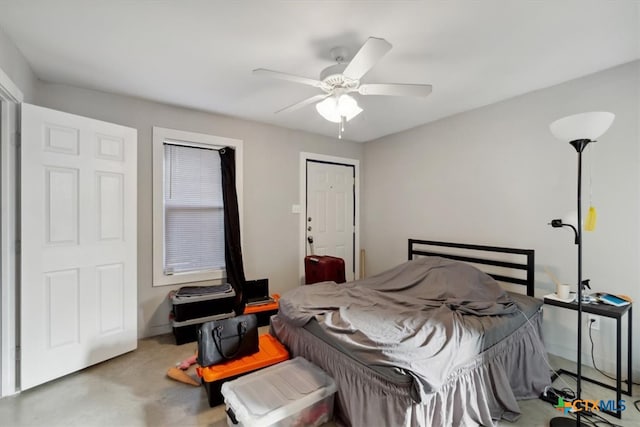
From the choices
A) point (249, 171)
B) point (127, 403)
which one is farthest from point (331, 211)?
point (127, 403)

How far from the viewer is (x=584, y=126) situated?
1589 millimetres

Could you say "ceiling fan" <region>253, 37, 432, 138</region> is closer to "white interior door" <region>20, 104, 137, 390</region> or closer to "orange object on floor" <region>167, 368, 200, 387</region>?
"white interior door" <region>20, 104, 137, 390</region>

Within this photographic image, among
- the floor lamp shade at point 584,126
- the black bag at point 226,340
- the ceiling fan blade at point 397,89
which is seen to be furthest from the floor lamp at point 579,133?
the black bag at point 226,340

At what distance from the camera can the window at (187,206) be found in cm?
294

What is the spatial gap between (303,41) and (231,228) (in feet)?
6.93

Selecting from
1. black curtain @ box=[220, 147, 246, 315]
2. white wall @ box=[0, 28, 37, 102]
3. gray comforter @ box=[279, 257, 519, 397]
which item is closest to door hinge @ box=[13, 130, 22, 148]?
white wall @ box=[0, 28, 37, 102]

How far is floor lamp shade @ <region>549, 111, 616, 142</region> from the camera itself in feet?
5.09

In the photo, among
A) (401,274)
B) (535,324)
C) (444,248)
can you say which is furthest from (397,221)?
(535,324)

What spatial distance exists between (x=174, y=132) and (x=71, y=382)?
2327mm

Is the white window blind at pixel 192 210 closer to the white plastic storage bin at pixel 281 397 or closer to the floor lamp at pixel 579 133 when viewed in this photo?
the white plastic storage bin at pixel 281 397

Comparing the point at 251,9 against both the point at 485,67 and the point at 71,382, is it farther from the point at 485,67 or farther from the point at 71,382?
the point at 71,382

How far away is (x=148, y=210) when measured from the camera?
9.52ft

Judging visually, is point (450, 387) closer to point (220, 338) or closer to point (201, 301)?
point (220, 338)

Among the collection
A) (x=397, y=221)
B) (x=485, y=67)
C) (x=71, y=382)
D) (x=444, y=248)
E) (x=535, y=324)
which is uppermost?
(x=485, y=67)
